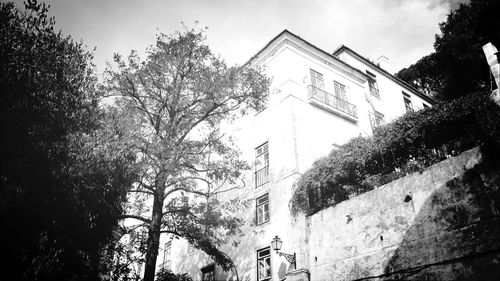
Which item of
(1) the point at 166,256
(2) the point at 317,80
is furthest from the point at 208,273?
(2) the point at 317,80

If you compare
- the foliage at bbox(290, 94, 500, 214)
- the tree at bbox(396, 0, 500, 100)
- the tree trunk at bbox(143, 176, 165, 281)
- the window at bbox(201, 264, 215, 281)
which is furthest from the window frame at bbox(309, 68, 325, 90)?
the window at bbox(201, 264, 215, 281)

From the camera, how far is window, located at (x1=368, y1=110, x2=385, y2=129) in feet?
75.5

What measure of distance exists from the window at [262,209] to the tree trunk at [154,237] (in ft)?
17.8

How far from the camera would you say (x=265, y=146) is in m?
19.2

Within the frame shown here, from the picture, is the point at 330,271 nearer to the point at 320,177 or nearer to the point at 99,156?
the point at 320,177

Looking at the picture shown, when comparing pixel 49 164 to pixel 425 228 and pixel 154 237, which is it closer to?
pixel 154 237

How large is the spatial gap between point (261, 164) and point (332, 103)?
19.5ft

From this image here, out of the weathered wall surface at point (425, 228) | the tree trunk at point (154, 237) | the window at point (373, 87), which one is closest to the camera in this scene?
the weathered wall surface at point (425, 228)

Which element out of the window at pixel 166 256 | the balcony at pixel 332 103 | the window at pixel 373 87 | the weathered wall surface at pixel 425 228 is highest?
the window at pixel 373 87

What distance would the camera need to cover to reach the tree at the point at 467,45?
64.8 ft

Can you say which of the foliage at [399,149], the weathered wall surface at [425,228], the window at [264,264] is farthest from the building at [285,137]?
the weathered wall surface at [425,228]

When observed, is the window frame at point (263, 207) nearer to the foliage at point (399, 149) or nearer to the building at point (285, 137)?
the building at point (285, 137)

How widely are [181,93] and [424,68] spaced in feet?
88.5

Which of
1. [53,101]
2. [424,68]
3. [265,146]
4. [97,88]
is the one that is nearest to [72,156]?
[53,101]
